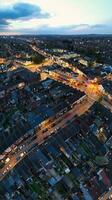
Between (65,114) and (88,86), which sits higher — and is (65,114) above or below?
below

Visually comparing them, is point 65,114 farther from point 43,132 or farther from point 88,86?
point 88,86

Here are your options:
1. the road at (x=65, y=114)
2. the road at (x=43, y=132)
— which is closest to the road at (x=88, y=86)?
the road at (x=65, y=114)

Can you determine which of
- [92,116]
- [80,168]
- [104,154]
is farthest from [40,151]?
[92,116]

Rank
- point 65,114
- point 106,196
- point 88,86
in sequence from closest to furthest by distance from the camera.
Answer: point 106,196, point 65,114, point 88,86

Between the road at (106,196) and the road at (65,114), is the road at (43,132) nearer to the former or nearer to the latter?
the road at (65,114)

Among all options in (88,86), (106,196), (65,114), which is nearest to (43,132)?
(65,114)

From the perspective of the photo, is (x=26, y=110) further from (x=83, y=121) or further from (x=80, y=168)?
(x=80, y=168)

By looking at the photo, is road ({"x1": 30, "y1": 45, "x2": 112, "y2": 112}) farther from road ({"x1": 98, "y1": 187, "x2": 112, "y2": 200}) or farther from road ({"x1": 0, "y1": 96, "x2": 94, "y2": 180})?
road ({"x1": 98, "y1": 187, "x2": 112, "y2": 200})

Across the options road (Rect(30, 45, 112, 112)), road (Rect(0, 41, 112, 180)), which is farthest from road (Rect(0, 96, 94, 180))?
road (Rect(30, 45, 112, 112))
